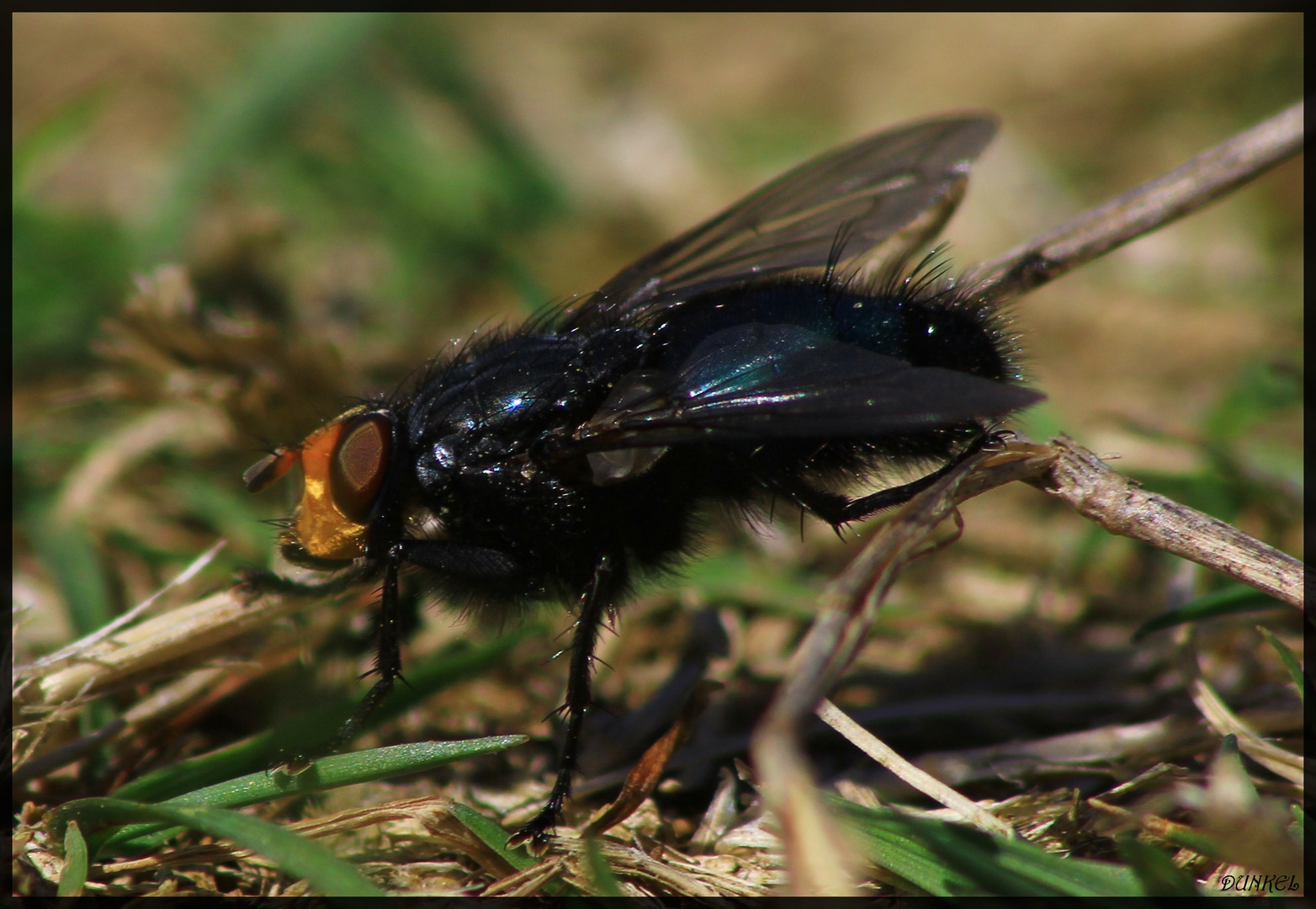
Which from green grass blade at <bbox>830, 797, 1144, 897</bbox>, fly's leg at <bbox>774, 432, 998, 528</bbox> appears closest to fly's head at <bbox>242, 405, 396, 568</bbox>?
fly's leg at <bbox>774, 432, 998, 528</bbox>

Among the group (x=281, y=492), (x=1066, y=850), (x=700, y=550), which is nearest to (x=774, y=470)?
(x=700, y=550)

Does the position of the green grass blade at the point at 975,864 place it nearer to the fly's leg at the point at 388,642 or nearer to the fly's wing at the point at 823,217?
the fly's leg at the point at 388,642

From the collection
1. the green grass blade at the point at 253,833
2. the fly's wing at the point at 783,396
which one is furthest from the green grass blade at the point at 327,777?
the fly's wing at the point at 783,396

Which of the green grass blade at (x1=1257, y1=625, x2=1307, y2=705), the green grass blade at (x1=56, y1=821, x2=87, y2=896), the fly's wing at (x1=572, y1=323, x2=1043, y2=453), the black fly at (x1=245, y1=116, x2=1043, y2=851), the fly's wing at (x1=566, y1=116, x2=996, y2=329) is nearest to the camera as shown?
the green grass blade at (x1=56, y1=821, x2=87, y2=896)

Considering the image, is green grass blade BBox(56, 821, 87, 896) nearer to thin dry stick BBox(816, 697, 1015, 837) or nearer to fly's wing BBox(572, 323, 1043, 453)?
fly's wing BBox(572, 323, 1043, 453)

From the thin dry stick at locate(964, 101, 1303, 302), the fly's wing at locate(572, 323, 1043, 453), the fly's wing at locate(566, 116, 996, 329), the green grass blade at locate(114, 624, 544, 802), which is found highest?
the fly's wing at locate(566, 116, 996, 329)

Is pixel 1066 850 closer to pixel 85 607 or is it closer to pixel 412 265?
pixel 85 607
